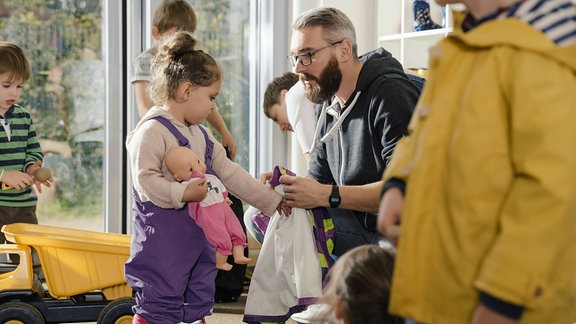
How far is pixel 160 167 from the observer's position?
2568 mm

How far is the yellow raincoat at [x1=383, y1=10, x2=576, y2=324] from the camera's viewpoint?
1169 mm

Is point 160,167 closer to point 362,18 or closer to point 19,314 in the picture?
point 19,314

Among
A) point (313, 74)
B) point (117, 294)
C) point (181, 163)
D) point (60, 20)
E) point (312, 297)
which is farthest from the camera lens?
point (60, 20)

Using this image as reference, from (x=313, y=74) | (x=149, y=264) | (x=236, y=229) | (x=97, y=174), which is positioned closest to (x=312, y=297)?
(x=236, y=229)

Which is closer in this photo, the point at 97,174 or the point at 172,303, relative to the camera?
the point at 172,303

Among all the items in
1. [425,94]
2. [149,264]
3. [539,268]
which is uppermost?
[425,94]

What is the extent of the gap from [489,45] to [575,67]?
13 cm

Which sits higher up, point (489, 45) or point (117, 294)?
point (489, 45)

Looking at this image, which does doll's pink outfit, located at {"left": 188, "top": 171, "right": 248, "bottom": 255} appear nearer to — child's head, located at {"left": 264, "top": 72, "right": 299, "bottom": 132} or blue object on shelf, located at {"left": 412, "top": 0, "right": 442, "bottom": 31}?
child's head, located at {"left": 264, "top": 72, "right": 299, "bottom": 132}

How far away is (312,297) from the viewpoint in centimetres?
268

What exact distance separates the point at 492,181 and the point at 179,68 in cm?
158

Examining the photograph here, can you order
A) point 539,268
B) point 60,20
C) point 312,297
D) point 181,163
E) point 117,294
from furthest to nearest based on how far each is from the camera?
point 60,20, point 117,294, point 312,297, point 181,163, point 539,268

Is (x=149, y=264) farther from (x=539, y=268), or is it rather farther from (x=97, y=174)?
(x=97, y=174)

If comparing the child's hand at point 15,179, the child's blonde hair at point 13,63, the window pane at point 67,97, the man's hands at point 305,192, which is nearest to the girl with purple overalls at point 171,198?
the man's hands at point 305,192
